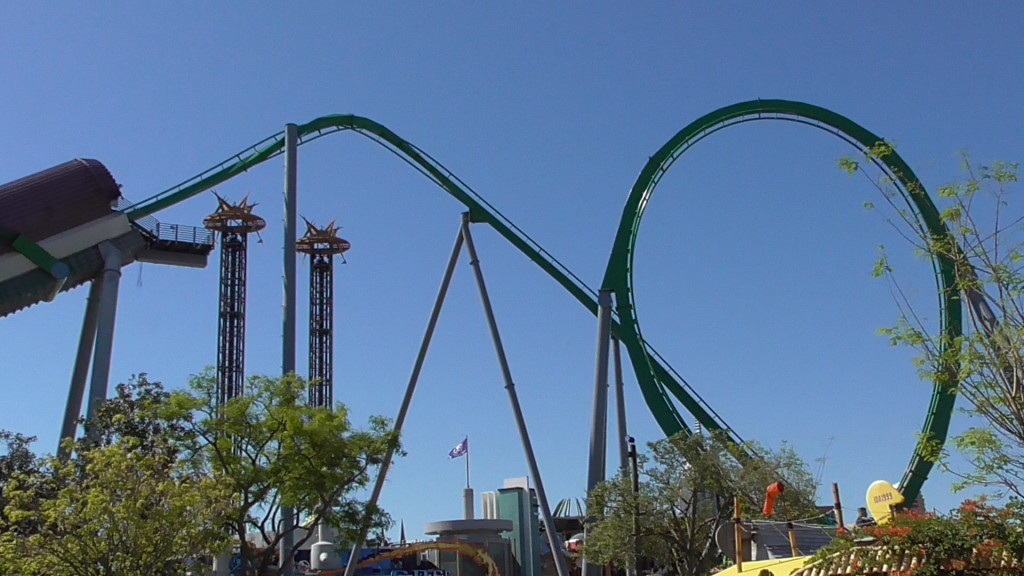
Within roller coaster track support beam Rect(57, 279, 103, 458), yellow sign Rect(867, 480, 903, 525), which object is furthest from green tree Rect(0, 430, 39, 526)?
yellow sign Rect(867, 480, 903, 525)

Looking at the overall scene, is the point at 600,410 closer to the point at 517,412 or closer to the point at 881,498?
the point at 517,412

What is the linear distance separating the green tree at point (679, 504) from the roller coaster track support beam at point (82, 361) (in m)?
14.2

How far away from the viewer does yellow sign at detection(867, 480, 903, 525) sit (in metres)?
11.4

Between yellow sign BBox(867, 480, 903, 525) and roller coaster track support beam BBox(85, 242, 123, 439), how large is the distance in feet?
66.1

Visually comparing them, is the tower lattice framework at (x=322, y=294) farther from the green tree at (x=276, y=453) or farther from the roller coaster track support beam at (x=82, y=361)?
the green tree at (x=276, y=453)

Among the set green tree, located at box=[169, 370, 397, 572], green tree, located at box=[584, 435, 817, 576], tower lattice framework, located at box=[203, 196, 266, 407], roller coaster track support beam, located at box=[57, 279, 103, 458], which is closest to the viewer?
green tree, located at box=[169, 370, 397, 572]

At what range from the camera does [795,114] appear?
30547 millimetres

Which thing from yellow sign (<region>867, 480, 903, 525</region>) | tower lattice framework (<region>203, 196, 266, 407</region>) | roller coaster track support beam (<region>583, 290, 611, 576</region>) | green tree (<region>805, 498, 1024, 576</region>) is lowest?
green tree (<region>805, 498, 1024, 576</region>)

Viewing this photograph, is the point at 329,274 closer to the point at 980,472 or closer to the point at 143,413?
the point at 143,413

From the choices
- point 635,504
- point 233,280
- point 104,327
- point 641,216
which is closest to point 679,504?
point 635,504

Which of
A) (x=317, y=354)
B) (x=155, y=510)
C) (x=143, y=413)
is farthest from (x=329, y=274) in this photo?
(x=155, y=510)

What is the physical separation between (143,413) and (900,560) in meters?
15.5

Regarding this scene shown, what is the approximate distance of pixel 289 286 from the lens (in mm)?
Result: 22984

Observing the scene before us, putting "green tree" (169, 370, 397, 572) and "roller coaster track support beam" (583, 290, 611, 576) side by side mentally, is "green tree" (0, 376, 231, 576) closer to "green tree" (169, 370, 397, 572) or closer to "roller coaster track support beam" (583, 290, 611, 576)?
"green tree" (169, 370, 397, 572)
